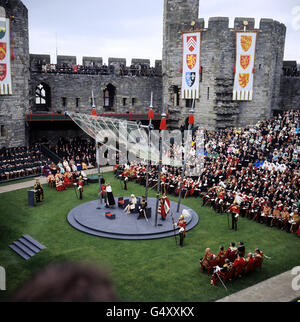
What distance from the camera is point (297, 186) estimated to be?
61.5 ft

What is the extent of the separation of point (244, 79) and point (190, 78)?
546cm

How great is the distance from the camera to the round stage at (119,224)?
48.6 ft

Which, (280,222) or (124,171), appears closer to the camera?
(280,222)

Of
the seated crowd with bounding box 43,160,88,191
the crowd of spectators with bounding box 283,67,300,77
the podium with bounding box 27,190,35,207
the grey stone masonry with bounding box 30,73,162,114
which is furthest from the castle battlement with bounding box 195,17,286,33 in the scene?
the podium with bounding box 27,190,35,207

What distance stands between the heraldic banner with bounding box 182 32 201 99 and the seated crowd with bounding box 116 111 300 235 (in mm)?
5056

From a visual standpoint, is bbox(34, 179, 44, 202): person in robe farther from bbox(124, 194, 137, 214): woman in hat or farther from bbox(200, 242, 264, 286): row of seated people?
bbox(200, 242, 264, 286): row of seated people

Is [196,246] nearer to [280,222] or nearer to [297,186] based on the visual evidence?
[280,222]

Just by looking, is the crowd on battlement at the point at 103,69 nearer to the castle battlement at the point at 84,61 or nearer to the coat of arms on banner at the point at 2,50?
the castle battlement at the point at 84,61

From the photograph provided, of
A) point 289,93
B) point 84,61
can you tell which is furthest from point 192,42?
point 289,93

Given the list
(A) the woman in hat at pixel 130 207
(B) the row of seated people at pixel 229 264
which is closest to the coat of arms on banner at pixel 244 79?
(A) the woman in hat at pixel 130 207

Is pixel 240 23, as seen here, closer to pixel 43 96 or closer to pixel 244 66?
pixel 244 66
